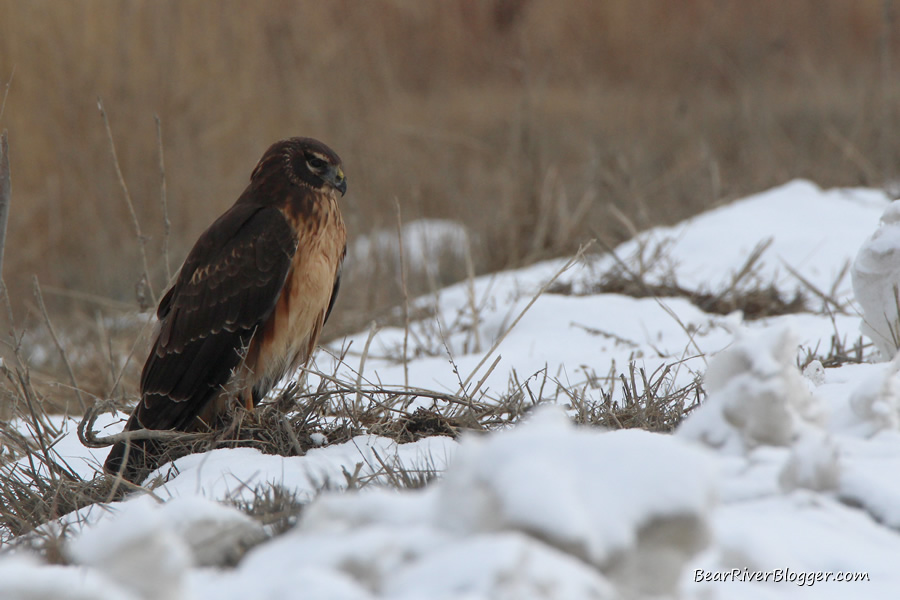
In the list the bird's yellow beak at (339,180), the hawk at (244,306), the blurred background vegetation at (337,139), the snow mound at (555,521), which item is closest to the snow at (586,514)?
the snow mound at (555,521)

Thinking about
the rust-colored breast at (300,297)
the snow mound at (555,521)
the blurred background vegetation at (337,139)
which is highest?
the blurred background vegetation at (337,139)

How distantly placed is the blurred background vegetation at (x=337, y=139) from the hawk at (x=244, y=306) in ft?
5.99

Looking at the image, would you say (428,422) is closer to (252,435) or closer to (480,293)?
(252,435)

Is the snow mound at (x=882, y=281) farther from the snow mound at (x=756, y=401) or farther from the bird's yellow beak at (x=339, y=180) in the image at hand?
the bird's yellow beak at (x=339, y=180)

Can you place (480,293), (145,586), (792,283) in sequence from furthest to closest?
(480,293) < (792,283) < (145,586)

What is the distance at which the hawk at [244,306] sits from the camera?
3102 millimetres

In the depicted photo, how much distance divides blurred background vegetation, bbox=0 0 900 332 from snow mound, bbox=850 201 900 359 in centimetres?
277

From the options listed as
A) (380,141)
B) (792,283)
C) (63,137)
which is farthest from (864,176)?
(63,137)

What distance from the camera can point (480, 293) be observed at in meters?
5.15

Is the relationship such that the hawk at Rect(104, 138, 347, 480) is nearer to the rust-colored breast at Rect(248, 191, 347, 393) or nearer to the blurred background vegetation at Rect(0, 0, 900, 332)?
the rust-colored breast at Rect(248, 191, 347, 393)

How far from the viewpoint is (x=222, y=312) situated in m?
3.14

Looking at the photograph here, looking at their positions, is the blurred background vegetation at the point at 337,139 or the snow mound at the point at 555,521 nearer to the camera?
the snow mound at the point at 555,521

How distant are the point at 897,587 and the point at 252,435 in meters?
1.84

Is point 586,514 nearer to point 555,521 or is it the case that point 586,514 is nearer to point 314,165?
point 555,521
